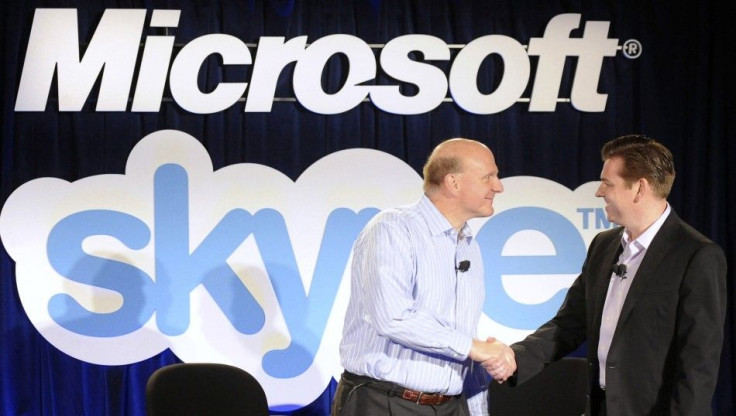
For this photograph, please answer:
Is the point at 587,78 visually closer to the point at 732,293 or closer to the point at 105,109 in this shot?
the point at 732,293

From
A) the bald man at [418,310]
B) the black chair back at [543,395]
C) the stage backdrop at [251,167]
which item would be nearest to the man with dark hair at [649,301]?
the bald man at [418,310]

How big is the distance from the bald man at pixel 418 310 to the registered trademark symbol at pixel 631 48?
2437 mm

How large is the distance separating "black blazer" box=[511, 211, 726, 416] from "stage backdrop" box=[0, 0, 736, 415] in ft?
7.61

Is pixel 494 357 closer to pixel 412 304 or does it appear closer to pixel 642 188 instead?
pixel 412 304

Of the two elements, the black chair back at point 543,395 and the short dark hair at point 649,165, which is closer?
the short dark hair at point 649,165

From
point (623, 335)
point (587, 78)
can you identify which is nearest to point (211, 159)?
point (587, 78)

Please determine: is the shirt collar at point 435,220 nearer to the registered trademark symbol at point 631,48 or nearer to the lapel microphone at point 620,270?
the lapel microphone at point 620,270

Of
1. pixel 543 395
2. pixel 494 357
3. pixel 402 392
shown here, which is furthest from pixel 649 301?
pixel 543 395

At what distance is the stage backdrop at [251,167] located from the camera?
515 cm

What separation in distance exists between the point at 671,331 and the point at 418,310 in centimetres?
82

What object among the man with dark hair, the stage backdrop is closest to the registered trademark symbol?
the stage backdrop

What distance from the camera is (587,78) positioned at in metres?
5.35

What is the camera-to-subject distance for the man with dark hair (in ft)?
9.31

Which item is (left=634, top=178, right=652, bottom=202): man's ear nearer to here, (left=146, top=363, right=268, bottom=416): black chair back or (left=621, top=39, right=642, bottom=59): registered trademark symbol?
(left=146, top=363, right=268, bottom=416): black chair back
